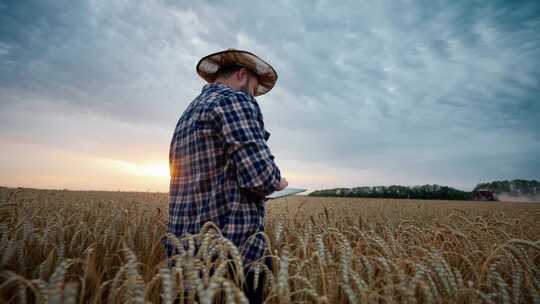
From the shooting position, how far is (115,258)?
2660mm

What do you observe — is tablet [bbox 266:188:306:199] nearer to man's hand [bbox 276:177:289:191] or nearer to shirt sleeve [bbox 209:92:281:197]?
man's hand [bbox 276:177:289:191]

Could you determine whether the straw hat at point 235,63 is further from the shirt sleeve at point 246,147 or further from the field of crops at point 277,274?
the field of crops at point 277,274

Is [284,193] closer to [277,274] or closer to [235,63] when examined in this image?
[277,274]

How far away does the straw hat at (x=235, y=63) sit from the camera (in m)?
2.58

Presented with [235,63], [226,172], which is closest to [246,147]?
[226,172]

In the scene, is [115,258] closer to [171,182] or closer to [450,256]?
[171,182]

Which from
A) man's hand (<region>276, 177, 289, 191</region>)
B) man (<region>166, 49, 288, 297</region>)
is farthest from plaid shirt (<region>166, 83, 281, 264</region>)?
man's hand (<region>276, 177, 289, 191</region>)

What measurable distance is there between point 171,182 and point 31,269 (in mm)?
1103

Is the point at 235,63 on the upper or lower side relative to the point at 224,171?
upper

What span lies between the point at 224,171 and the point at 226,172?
0.06 ft

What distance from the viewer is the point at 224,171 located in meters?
2.17

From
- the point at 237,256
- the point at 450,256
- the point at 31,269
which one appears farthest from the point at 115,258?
the point at 450,256

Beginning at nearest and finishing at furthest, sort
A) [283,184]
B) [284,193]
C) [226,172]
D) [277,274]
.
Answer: [277,274] → [226,172] → [283,184] → [284,193]

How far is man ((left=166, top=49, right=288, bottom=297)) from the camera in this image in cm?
204
